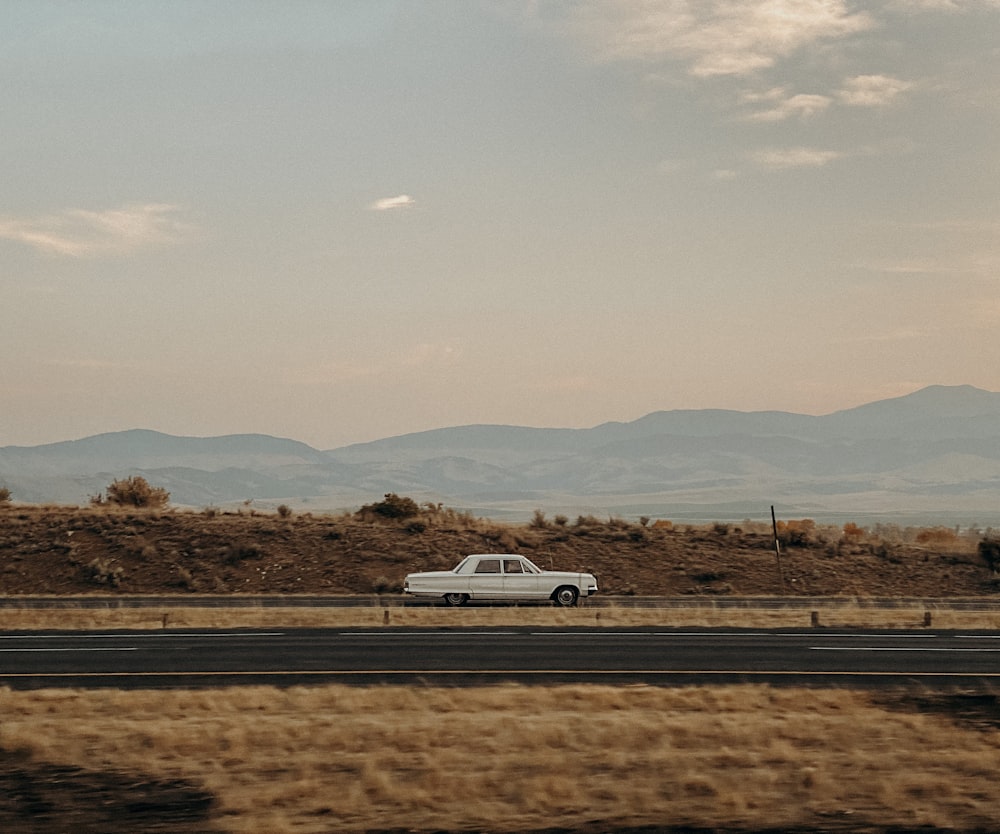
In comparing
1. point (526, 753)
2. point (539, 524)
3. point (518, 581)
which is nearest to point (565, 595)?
point (518, 581)

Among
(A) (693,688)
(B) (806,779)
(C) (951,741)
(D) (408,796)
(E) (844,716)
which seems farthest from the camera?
(A) (693,688)

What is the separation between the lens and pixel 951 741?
1239 centimetres

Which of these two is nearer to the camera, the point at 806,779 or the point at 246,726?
the point at 806,779

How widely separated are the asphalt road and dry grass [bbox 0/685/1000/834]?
1.82 m

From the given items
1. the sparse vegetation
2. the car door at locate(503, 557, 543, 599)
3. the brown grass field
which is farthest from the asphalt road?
the sparse vegetation

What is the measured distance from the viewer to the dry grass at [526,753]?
9492mm

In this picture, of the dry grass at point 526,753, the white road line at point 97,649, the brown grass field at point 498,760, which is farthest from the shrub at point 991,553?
the white road line at point 97,649

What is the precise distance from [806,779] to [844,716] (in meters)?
3.65

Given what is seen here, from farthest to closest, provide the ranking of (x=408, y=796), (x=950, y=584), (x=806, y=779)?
(x=950, y=584) < (x=806, y=779) < (x=408, y=796)

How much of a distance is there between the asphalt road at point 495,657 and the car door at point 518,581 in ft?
24.9

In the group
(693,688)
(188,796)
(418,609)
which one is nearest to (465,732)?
(188,796)

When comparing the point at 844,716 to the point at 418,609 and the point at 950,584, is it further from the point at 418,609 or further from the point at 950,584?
the point at 950,584

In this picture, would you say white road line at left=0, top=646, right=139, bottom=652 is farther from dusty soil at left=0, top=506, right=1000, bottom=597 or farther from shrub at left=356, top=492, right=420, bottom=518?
shrub at left=356, top=492, right=420, bottom=518

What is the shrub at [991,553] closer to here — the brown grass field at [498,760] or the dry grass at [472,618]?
the dry grass at [472,618]
